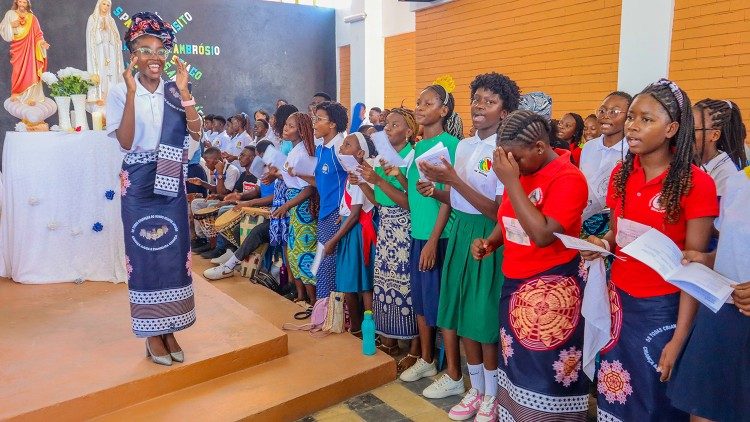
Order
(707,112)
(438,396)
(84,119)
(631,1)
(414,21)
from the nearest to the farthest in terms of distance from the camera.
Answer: (707,112) < (438,396) < (84,119) < (631,1) < (414,21)

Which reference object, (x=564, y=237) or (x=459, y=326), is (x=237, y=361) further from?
(x=564, y=237)

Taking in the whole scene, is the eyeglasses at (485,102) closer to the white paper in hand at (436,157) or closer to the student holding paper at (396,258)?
the white paper in hand at (436,157)

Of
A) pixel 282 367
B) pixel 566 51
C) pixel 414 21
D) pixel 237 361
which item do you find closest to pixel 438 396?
pixel 282 367

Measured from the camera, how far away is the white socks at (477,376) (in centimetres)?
304

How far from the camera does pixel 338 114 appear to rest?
423 centimetres

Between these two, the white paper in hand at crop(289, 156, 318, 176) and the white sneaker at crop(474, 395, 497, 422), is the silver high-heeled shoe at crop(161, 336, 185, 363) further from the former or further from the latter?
the white paper in hand at crop(289, 156, 318, 176)

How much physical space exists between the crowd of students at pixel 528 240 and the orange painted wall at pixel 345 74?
31.2 feet

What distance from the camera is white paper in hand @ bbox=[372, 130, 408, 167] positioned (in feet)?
11.8

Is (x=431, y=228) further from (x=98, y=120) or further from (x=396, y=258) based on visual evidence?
(x=98, y=120)

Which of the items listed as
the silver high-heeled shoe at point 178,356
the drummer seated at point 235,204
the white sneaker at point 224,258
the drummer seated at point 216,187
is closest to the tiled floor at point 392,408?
the silver high-heeled shoe at point 178,356

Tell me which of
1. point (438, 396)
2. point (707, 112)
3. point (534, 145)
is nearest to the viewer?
point (534, 145)

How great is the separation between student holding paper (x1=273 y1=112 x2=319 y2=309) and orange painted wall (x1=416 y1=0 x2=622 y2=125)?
403 cm

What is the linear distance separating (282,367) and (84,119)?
307 cm

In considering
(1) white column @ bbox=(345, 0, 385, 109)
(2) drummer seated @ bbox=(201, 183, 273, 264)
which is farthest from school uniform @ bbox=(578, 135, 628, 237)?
(1) white column @ bbox=(345, 0, 385, 109)
